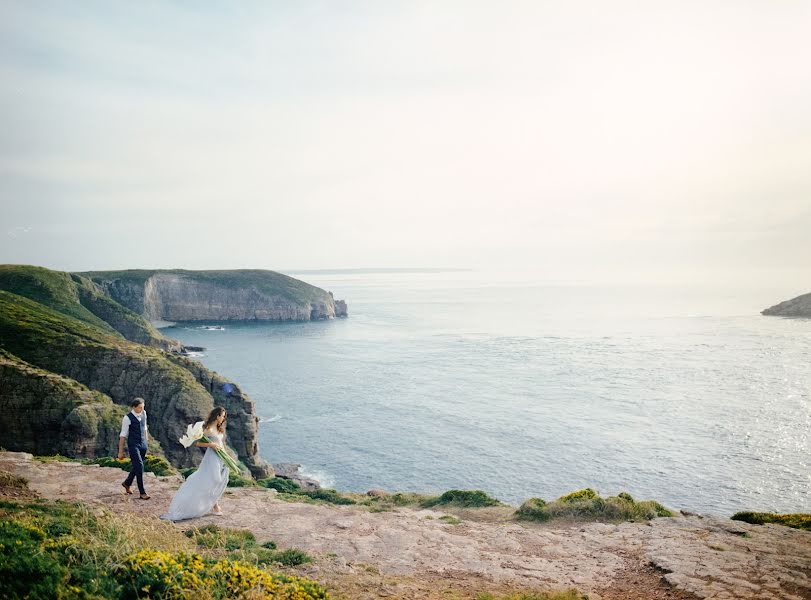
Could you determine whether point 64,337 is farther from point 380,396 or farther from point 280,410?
point 380,396

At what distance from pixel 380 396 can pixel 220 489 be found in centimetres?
5904

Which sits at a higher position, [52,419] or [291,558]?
[291,558]

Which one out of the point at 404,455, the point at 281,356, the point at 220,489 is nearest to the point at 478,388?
the point at 404,455

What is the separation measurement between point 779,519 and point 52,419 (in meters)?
38.8

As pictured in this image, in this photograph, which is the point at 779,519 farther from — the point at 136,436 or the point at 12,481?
the point at 12,481

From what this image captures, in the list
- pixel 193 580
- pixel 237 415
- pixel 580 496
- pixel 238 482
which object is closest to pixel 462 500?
pixel 580 496

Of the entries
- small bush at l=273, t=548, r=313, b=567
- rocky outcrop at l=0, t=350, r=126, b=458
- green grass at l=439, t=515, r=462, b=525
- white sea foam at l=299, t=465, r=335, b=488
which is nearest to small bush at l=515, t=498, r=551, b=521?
green grass at l=439, t=515, r=462, b=525

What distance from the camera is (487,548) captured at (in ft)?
46.0

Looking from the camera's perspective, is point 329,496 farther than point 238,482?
Yes

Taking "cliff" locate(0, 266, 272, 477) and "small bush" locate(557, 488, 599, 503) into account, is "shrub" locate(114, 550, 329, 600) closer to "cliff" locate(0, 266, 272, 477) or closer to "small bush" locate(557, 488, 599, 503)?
"small bush" locate(557, 488, 599, 503)

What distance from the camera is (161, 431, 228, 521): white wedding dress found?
44.4 feet

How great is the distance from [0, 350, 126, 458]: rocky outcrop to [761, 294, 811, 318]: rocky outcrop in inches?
7808

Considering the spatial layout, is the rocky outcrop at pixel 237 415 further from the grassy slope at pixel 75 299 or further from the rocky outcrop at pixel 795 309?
the rocky outcrop at pixel 795 309

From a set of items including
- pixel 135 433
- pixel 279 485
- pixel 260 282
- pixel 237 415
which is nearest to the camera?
pixel 135 433
